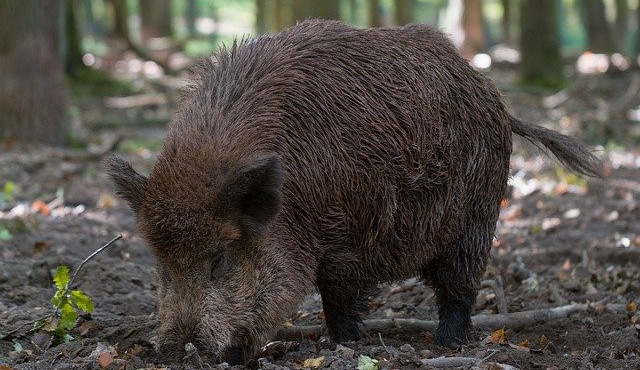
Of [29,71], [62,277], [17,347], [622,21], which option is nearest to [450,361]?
[62,277]

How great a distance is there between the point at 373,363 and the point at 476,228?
1.65m

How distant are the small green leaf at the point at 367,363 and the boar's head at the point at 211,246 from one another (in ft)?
1.76

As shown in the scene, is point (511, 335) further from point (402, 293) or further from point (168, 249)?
point (168, 249)

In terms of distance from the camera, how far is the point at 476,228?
613cm

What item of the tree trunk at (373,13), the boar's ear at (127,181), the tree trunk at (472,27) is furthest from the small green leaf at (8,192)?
the tree trunk at (472,27)

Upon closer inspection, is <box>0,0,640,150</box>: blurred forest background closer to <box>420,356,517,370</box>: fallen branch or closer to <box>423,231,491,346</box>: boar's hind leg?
<box>423,231,491,346</box>: boar's hind leg

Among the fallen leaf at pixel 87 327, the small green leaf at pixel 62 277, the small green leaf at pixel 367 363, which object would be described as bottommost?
the fallen leaf at pixel 87 327

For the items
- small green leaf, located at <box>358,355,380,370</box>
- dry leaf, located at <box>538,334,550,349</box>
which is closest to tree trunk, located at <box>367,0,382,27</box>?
dry leaf, located at <box>538,334,550,349</box>

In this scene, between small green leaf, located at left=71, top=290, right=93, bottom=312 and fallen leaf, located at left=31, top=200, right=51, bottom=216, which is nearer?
small green leaf, located at left=71, top=290, right=93, bottom=312

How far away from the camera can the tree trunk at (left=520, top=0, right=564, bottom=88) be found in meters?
20.5

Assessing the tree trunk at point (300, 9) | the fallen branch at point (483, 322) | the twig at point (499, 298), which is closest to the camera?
the fallen branch at point (483, 322)

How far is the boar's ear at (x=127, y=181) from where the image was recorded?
198 inches

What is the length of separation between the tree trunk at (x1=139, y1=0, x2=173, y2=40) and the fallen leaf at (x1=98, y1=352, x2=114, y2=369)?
102 feet

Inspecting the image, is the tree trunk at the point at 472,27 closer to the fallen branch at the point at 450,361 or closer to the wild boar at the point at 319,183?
the wild boar at the point at 319,183
